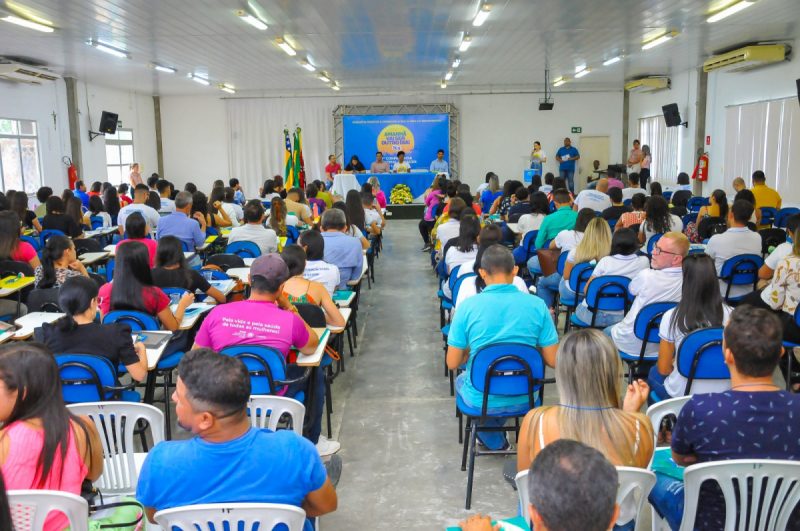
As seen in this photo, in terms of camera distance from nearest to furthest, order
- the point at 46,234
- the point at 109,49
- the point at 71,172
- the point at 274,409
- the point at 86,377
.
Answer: the point at 274,409 < the point at 86,377 < the point at 46,234 < the point at 109,49 < the point at 71,172

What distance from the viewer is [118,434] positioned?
9.22ft

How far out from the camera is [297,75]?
16266 millimetres

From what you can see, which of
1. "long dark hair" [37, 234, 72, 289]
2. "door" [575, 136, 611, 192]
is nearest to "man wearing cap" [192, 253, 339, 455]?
"long dark hair" [37, 234, 72, 289]

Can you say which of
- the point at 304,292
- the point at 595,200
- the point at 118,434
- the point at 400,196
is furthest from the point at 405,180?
the point at 118,434

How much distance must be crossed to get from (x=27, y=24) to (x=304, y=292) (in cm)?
691

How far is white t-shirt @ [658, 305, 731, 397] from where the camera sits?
11.4 feet

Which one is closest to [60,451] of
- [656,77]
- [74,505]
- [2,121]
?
[74,505]

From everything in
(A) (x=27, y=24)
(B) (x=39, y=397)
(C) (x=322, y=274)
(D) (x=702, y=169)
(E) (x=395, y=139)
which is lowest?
(C) (x=322, y=274)

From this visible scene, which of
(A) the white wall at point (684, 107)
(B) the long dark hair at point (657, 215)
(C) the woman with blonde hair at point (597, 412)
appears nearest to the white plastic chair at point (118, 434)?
(C) the woman with blonde hair at point (597, 412)

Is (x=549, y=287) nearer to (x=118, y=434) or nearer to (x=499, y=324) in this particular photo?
(x=499, y=324)

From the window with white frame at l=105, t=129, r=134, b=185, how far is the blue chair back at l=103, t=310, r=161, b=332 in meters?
15.5

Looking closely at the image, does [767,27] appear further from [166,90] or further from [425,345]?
[166,90]

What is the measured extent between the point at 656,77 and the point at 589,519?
707 inches

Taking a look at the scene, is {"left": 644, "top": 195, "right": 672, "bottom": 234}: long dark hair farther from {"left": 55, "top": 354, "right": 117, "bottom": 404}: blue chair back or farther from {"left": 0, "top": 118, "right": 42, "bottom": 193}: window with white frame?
{"left": 0, "top": 118, "right": 42, "bottom": 193}: window with white frame
